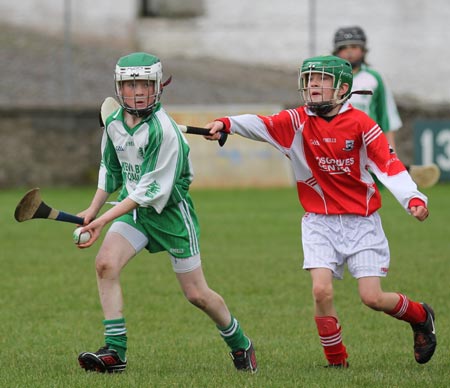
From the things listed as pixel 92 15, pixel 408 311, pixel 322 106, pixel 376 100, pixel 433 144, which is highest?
pixel 322 106

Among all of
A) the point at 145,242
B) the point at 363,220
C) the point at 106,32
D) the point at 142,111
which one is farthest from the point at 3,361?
the point at 106,32

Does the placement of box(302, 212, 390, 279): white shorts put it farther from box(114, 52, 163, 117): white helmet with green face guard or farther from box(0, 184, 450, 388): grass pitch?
box(114, 52, 163, 117): white helmet with green face guard

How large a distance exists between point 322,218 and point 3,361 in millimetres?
2035

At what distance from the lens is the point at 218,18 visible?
1043 inches

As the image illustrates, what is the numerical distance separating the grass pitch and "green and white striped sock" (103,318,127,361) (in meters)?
0.20

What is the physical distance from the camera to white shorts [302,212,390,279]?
253 inches

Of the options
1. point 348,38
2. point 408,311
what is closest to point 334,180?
point 408,311

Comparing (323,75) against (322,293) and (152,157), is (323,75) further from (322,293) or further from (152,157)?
(322,293)

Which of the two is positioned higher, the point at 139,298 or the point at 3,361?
the point at 3,361

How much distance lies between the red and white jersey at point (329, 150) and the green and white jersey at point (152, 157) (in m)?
0.35

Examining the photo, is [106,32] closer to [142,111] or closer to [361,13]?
[361,13]

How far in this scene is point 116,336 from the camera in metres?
6.28

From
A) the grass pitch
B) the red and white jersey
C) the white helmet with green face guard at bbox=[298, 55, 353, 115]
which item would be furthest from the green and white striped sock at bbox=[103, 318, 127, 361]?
the white helmet with green face guard at bbox=[298, 55, 353, 115]

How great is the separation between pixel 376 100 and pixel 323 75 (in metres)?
3.64
